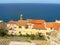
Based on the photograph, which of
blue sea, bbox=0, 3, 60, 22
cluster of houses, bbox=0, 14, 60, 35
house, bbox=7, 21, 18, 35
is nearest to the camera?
house, bbox=7, 21, 18, 35

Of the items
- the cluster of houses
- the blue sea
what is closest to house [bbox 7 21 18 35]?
the cluster of houses

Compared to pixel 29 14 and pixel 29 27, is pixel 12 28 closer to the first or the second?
pixel 29 27

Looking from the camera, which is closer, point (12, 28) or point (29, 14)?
point (12, 28)

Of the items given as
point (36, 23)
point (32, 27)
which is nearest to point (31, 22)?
point (36, 23)

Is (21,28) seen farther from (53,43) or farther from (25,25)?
(53,43)

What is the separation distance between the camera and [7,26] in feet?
83.4

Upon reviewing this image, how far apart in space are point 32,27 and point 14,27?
6.57ft

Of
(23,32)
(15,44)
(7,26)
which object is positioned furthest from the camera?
(7,26)

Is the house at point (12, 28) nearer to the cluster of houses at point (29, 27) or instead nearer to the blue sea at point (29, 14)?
the cluster of houses at point (29, 27)

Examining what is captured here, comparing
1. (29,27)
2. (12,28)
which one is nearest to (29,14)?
(29,27)

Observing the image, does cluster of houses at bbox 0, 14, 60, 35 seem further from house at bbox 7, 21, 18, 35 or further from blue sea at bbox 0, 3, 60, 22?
blue sea at bbox 0, 3, 60, 22

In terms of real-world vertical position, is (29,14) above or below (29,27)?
below

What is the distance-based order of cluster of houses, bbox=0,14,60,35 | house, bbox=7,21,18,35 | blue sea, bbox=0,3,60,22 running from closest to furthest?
house, bbox=7,21,18,35, cluster of houses, bbox=0,14,60,35, blue sea, bbox=0,3,60,22

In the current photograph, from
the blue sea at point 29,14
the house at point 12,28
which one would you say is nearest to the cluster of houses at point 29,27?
the house at point 12,28
